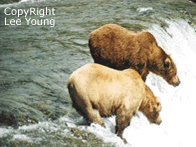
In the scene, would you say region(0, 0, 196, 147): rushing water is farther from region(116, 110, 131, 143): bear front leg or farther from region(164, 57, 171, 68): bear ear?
region(164, 57, 171, 68): bear ear

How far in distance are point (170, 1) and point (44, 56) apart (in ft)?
33.0

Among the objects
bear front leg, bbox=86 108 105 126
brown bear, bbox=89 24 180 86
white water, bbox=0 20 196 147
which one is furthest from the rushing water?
brown bear, bbox=89 24 180 86

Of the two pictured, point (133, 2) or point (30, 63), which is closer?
point (30, 63)

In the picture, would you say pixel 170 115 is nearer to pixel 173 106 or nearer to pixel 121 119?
pixel 173 106

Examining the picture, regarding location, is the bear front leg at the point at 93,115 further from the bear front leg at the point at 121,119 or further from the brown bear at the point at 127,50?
the brown bear at the point at 127,50

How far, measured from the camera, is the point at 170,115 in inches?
281

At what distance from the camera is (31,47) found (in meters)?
8.70

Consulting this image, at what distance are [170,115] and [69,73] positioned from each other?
2.38 metres

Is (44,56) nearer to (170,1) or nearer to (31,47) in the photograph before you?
(31,47)

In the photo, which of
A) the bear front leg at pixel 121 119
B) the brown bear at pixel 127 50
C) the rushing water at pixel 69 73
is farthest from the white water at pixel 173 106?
the brown bear at pixel 127 50

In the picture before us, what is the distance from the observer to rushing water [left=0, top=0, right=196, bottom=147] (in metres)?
4.46

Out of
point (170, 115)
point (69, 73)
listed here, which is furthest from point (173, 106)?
point (69, 73)

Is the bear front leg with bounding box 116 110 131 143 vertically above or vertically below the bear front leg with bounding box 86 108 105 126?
below

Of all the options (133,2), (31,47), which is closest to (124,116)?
(31,47)
